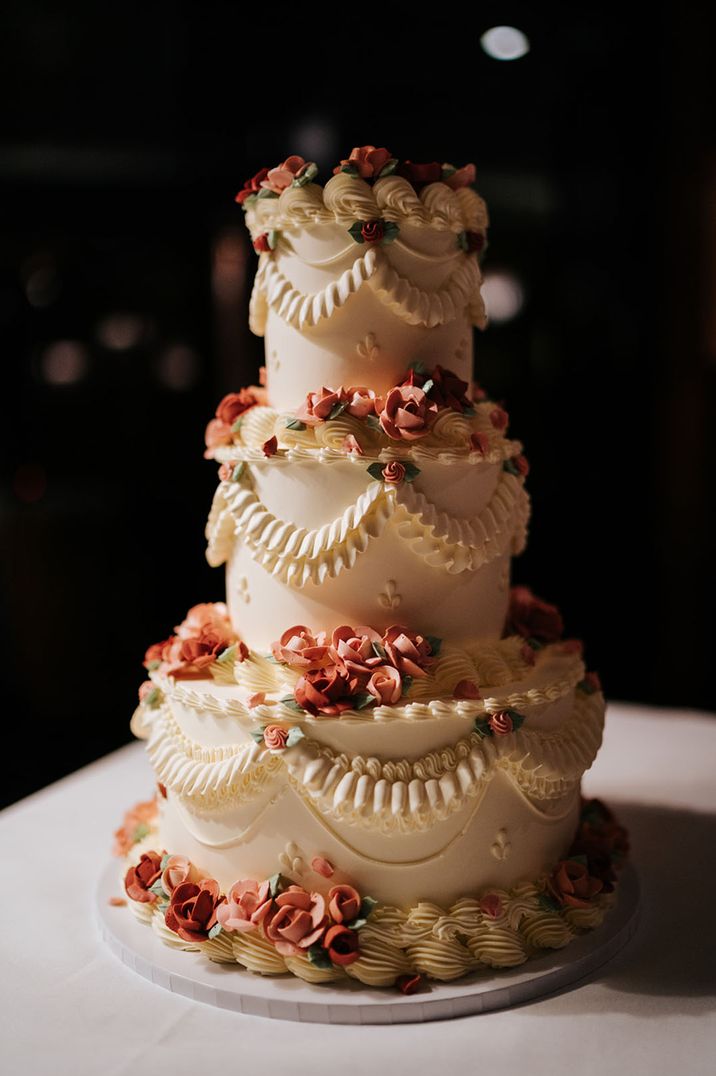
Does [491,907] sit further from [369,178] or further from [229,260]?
[229,260]

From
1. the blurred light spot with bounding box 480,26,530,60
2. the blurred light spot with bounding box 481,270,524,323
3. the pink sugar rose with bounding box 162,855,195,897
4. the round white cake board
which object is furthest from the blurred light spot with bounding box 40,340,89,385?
the round white cake board

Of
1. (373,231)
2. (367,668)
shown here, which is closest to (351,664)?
(367,668)

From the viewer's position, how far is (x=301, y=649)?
10.2ft

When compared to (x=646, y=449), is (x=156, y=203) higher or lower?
higher

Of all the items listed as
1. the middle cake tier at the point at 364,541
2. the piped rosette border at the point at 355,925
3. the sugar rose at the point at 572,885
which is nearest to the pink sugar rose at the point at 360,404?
the middle cake tier at the point at 364,541

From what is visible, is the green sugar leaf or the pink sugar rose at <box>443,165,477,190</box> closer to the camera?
the green sugar leaf

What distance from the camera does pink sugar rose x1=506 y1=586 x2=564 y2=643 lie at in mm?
3740

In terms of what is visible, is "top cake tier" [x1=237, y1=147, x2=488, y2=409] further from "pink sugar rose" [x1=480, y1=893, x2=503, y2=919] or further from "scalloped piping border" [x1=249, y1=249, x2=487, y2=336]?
"pink sugar rose" [x1=480, y1=893, x2=503, y2=919]

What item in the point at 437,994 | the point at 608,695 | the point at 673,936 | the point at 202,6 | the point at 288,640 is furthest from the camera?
the point at 608,695

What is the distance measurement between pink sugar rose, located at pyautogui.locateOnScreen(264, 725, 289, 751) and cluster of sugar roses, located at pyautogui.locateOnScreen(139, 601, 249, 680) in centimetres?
35

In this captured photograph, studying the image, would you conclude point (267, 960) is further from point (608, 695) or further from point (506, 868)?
point (608, 695)

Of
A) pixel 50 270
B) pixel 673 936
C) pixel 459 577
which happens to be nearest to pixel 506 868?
pixel 673 936

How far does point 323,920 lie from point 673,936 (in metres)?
1.21

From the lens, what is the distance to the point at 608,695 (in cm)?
638
